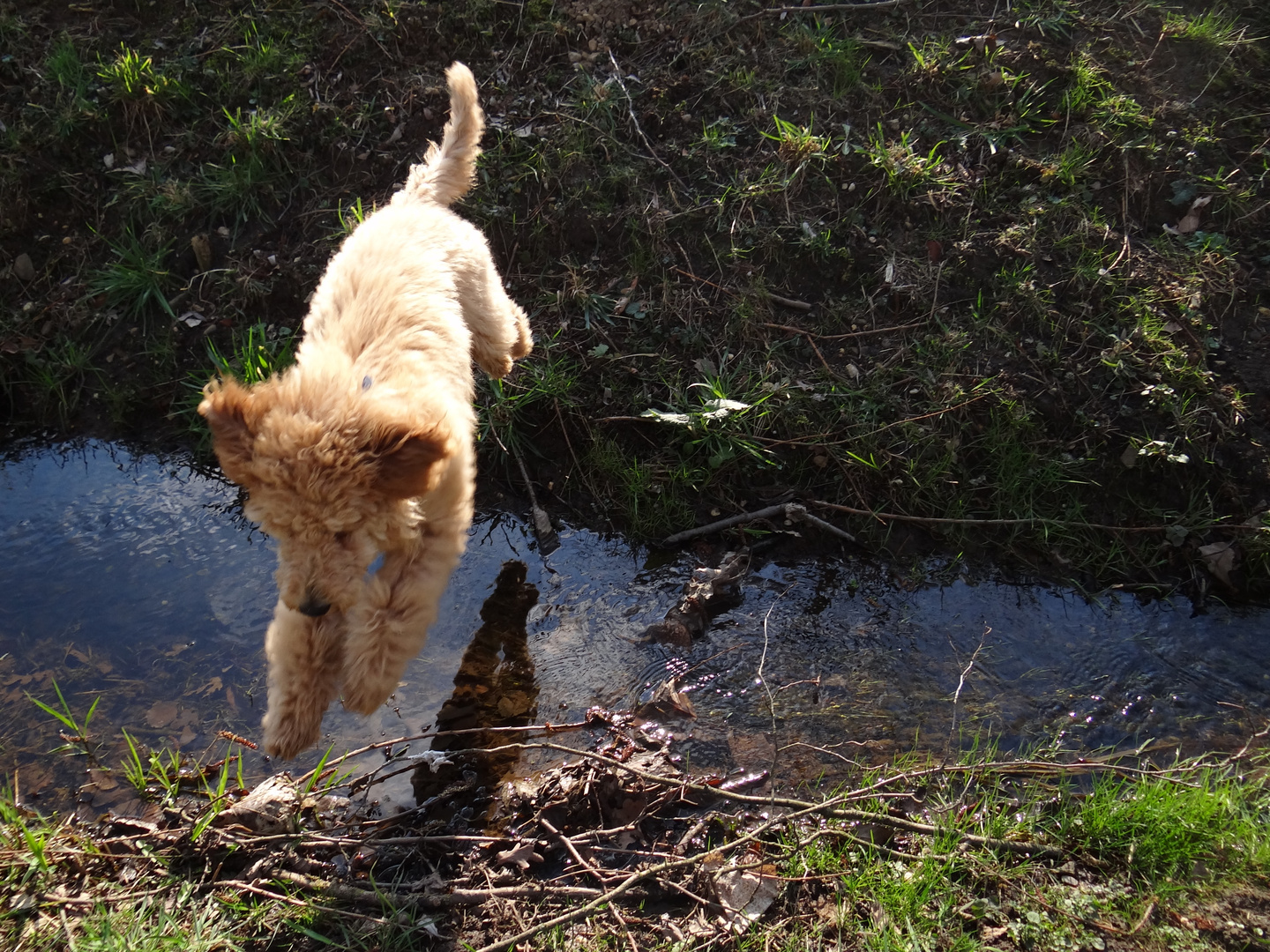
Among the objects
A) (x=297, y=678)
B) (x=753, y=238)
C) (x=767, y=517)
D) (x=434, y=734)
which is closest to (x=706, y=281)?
(x=753, y=238)

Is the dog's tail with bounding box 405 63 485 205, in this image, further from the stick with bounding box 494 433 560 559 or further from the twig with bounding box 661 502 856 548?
the twig with bounding box 661 502 856 548

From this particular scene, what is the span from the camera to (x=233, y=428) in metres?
2.59

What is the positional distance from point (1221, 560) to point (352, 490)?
13.3ft

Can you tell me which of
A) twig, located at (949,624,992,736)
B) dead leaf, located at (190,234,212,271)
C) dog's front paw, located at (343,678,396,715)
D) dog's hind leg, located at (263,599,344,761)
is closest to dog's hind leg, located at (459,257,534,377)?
A: dog's hind leg, located at (263,599,344,761)

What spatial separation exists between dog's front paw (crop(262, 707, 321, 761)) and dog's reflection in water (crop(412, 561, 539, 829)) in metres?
0.55

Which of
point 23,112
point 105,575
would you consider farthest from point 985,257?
point 23,112

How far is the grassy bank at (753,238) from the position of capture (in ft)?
13.4

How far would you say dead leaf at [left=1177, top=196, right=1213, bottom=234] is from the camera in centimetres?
461

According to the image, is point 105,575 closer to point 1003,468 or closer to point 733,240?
point 733,240

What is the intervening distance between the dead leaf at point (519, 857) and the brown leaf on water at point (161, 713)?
5.44ft

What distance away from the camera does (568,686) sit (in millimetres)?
3375

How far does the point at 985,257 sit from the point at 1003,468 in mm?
1386

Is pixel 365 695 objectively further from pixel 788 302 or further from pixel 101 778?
pixel 788 302

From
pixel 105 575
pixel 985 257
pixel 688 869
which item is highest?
pixel 985 257
